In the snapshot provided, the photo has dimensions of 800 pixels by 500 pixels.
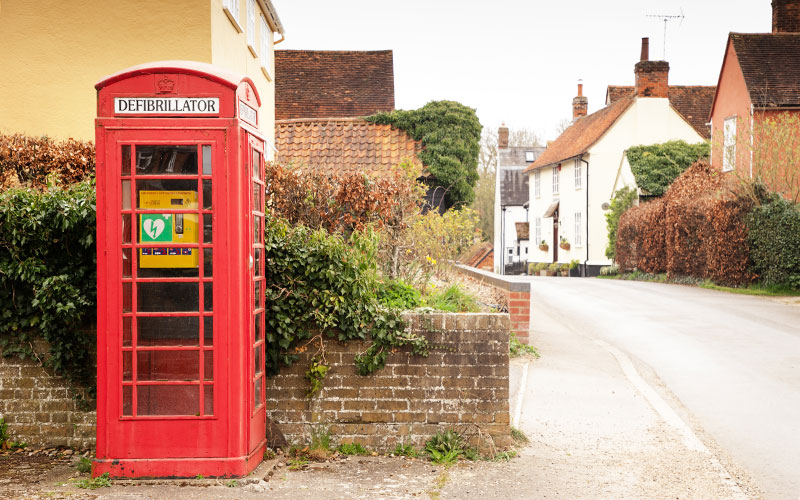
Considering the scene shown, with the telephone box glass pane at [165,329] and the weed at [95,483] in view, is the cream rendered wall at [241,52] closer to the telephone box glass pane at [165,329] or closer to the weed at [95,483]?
the telephone box glass pane at [165,329]

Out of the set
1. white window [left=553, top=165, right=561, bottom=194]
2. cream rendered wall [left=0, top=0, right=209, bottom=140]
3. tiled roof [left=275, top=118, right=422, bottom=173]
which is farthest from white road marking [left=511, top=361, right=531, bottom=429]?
white window [left=553, top=165, right=561, bottom=194]

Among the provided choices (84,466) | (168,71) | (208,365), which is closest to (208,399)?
(208,365)

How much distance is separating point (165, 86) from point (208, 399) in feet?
7.48

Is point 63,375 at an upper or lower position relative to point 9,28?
lower

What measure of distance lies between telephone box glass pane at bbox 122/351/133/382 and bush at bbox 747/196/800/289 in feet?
66.3

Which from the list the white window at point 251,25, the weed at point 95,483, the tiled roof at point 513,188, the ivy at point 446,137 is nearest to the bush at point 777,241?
the ivy at point 446,137

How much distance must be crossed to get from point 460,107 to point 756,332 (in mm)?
9319

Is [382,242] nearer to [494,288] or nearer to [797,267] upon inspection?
[494,288]

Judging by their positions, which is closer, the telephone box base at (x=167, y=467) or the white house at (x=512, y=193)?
the telephone box base at (x=167, y=467)

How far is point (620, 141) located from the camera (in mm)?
38812

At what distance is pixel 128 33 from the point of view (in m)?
12.3

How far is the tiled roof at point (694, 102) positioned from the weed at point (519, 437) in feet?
119

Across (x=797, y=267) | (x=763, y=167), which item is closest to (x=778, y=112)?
(x=763, y=167)

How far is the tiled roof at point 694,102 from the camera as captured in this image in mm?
39625
